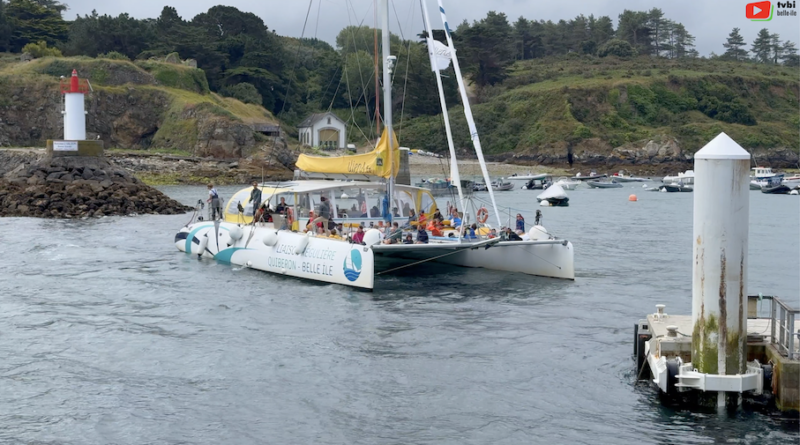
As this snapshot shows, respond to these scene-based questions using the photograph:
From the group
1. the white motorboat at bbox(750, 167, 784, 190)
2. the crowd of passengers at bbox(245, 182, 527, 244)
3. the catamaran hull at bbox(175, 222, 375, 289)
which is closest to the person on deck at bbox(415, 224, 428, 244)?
the crowd of passengers at bbox(245, 182, 527, 244)

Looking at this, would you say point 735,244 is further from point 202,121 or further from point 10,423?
point 202,121

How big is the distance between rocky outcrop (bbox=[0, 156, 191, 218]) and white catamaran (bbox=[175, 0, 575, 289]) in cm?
1811

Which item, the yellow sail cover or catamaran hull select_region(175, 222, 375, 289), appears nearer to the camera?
catamaran hull select_region(175, 222, 375, 289)

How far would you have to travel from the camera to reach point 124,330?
18.1 m

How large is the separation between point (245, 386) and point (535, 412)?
444 centimetres

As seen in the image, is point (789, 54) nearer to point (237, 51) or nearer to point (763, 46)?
point (763, 46)

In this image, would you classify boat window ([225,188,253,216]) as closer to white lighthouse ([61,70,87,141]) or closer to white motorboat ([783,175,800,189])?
white lighthouse ([61,70,87,141])

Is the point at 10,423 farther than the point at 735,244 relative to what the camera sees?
Yes

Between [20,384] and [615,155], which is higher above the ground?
[615,155]

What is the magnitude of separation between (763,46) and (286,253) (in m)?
150

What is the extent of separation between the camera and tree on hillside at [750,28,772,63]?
156 m

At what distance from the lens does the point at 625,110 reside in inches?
4449

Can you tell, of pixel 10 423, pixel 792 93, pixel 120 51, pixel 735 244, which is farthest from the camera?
pixel 792 93

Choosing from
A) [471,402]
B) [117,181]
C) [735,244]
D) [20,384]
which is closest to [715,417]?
[735,244]
